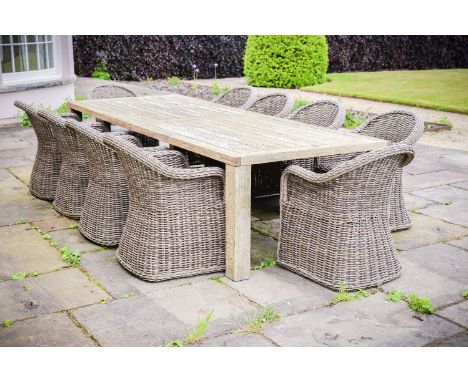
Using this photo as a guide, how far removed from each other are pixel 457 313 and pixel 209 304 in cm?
131

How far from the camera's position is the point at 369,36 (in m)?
17.8

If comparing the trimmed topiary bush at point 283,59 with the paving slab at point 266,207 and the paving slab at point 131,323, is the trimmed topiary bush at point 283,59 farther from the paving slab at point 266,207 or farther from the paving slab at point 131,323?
the paving slab at point 131,323

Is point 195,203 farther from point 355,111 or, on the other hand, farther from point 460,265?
point 355,111

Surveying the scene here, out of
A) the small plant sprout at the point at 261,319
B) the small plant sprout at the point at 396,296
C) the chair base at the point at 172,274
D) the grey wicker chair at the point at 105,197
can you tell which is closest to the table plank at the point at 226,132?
the grey wicker chair at the point at 105,197

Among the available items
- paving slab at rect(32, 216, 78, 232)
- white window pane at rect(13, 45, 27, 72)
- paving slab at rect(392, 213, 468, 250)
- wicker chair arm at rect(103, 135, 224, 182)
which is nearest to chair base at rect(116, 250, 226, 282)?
wicker chair arm at rect(103, 135, 224, 182)

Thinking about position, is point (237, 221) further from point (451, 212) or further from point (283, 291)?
point (451, 212)

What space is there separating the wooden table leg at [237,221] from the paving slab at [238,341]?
71cm

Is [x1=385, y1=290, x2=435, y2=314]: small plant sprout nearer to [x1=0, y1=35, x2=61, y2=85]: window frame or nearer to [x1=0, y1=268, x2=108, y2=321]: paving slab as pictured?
[x1=0, y1=268, x2=108, y2=321]: paving slab

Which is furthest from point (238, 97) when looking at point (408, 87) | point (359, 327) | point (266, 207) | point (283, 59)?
point (408, 87)

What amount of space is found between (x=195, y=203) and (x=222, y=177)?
22 centimetres

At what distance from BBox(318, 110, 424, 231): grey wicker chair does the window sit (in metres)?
6.04

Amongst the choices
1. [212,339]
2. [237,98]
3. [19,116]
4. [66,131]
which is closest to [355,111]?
[237,98]

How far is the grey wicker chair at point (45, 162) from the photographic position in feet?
17.4
